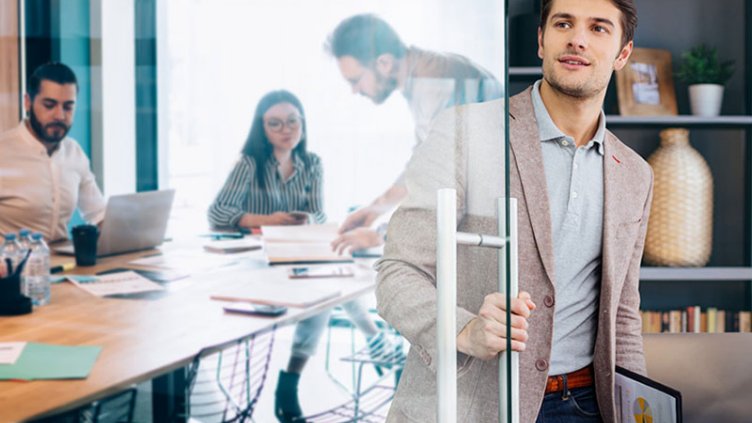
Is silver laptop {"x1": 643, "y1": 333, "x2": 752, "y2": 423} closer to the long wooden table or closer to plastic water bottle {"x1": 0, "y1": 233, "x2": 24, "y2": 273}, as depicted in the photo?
the long wooden table

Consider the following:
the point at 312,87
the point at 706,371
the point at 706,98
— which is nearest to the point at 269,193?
the point at 312,87

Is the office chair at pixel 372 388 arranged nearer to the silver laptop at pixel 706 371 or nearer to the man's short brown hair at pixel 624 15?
the silver laptop at pixel 706 371

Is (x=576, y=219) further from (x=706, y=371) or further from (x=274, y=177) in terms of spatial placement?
(x=274, y=177)

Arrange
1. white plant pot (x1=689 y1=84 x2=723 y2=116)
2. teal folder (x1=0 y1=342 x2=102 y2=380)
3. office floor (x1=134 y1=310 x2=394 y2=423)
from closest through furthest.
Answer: teal folder (x1=0 y1=342 x2=102 y2=380)
office floor (x1=134 y1=310 x2=394 y2=423)
white plant pot (x1=689 y1=84 x2=723 y2=116)

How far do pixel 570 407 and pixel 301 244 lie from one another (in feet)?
2.32

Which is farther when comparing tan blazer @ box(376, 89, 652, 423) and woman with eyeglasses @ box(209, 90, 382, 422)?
woman with eyeglasses @ box(209, 90, 382, 422)

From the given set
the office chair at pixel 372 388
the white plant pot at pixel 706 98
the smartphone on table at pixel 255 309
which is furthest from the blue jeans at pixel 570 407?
the white plant pot at pixel 706 98

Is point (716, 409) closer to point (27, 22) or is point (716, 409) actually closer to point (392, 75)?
point (392, 75)

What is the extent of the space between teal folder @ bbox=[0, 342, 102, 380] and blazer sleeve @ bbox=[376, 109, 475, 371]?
25.7 inches

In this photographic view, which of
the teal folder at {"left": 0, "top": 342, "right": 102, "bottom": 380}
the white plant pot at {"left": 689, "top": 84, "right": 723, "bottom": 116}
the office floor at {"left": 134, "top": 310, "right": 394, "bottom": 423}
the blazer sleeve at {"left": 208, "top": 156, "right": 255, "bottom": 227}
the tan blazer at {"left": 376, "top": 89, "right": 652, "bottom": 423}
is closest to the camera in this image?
the tan blazer at {"left": 376, "top": 89, "right": 652, "bottom": 423}

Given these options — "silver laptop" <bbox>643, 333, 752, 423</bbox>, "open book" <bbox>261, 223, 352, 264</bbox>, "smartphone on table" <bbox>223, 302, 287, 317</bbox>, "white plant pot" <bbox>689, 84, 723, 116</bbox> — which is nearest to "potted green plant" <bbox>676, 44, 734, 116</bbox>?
"white plant pot" <bbox>689, 84, 723, 116</bbox>

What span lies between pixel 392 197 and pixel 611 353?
0.61 m

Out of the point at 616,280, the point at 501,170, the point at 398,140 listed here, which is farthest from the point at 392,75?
the point at 501,170

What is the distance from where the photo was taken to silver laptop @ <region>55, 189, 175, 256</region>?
147 centimetres
